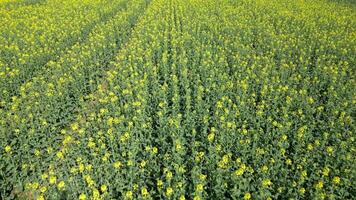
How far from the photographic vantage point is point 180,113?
8.47 metres

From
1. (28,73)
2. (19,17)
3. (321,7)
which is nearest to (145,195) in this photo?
(28,73)

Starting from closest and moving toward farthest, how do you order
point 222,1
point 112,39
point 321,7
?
point 112,39 → point 321,7 → point 222,1

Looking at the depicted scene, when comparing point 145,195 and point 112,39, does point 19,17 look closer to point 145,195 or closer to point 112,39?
point 112,39

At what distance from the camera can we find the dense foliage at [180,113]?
19.5 ft

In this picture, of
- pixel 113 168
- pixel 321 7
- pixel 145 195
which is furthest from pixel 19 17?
pixel 321 7

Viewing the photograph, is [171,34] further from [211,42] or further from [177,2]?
[177,2]

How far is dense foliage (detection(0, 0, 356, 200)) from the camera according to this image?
19.5 feet

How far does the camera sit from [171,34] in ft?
50.8

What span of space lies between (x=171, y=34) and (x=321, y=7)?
13873 mm

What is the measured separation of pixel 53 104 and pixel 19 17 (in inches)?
544

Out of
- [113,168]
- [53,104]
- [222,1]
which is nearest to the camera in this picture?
[113,168]

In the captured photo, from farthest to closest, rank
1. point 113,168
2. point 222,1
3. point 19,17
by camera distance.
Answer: point 222,1
point 19,17
point 113,168

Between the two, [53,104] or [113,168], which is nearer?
[113,168]

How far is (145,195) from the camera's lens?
5336 mm
